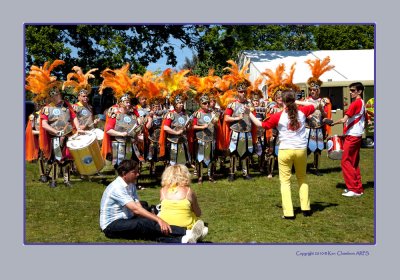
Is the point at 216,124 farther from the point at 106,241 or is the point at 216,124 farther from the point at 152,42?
the point at 106,241

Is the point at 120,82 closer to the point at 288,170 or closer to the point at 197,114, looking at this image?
the point at 197,114

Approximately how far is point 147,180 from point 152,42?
14.1 feet

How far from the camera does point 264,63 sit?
11539mm

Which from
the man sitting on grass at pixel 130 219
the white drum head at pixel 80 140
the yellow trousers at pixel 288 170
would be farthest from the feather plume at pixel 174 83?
the man sitting on grass at pixel 130 219

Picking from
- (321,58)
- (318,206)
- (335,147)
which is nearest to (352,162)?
(335,147)

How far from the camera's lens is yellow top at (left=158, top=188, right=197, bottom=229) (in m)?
7.10

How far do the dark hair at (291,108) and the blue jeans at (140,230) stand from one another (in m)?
Result: 2.45

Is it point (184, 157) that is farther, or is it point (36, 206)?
point (184, 157)

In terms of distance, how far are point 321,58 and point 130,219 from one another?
19.4ft

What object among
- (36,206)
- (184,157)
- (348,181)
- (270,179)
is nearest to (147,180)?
(184,157)

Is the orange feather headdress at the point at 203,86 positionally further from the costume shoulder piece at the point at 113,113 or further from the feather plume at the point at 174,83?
the costume shoulder piece at the point at 113,113

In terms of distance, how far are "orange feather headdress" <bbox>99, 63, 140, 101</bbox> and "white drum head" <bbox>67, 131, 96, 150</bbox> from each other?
4.20 feet

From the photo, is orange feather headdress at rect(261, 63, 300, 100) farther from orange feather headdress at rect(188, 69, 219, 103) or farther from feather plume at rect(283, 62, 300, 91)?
orange feather headdress at rect(188, 69, 219, 103)

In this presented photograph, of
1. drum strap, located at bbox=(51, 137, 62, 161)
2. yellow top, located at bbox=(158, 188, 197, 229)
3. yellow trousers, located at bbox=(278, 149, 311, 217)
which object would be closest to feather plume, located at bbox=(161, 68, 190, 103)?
drum strap, located at bbox=(51, 137, 62, 161)
